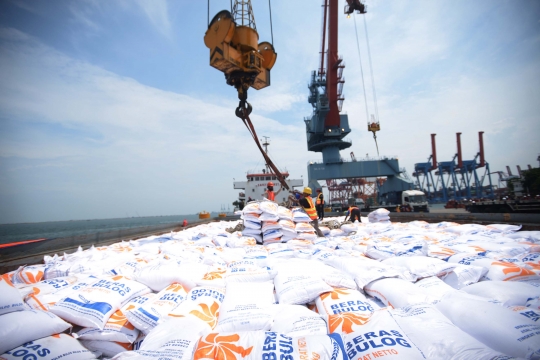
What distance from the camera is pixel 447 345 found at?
99 centimetres

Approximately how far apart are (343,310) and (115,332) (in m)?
1.36

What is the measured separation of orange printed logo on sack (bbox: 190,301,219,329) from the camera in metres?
1.42

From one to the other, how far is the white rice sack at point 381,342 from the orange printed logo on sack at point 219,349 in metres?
0.47

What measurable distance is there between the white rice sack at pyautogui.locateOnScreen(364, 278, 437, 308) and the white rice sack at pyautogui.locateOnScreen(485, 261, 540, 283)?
0.69 metres

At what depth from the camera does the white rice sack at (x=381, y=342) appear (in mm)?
958

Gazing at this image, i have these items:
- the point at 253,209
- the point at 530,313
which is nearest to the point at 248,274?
the point at 530,313

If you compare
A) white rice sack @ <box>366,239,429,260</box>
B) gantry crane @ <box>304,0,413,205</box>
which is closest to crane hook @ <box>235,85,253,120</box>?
white rice sack @ <box>366,239,429,260</box>

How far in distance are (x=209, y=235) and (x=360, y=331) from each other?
400 centimetres

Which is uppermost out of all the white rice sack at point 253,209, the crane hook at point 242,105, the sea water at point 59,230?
the crane hook at point 242,105

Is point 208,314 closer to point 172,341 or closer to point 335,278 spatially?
point 172,341

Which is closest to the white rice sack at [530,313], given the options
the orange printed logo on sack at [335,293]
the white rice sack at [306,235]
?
the orange printed logo on sack at [335,293]

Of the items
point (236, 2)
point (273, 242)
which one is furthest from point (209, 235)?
point (236, 2)

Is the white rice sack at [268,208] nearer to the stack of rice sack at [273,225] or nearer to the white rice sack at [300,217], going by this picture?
the stack of rice sack at [273,225]

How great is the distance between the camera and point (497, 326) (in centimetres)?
105
